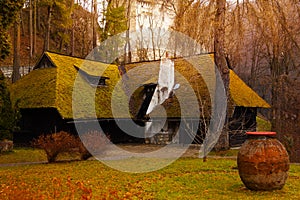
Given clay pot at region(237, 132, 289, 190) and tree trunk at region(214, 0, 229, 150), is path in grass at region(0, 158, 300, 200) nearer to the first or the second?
clay pot at region(237, 132, 289, 190)

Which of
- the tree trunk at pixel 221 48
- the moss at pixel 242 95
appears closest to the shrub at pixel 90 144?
the tree trunk at pixel 221 48

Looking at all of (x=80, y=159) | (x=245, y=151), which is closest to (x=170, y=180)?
(x=245, y=151)

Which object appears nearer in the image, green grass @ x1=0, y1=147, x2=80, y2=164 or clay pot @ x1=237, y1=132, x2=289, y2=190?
clay pot @ x1=237, y1=132, x2=289, y2=190

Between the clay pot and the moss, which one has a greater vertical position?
the moss

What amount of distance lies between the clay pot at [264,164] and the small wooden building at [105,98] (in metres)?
9.73

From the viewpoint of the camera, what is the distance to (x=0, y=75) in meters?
18.2

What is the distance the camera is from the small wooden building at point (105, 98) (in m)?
21.1

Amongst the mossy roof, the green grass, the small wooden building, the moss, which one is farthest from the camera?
the moss

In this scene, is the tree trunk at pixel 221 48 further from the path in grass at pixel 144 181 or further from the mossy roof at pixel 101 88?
the path in grass at pixel 144 181

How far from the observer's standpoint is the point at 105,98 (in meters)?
24.3

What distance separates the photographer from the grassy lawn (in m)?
9.09

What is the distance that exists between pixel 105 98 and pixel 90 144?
8.65m

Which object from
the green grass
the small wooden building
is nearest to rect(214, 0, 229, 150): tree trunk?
the small wooden building

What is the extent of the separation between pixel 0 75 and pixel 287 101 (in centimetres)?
2387
